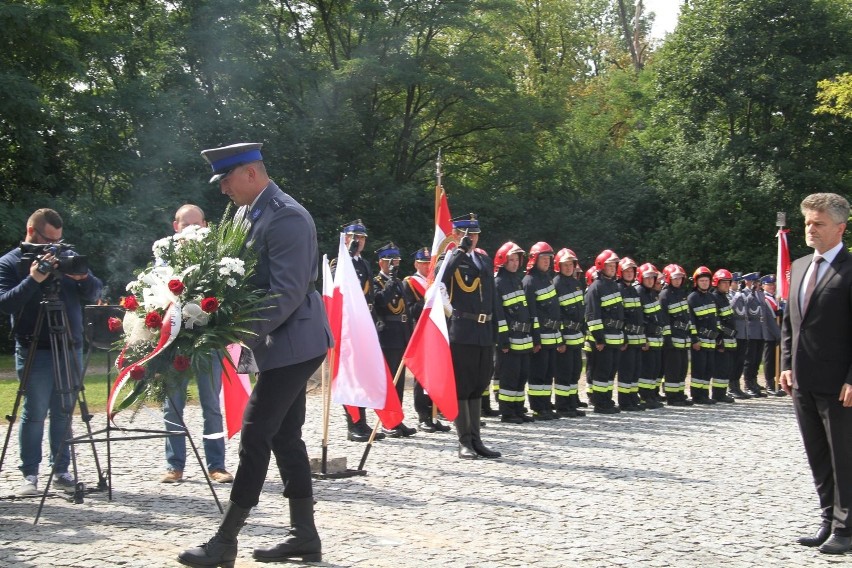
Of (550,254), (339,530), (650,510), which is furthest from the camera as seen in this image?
(550,254)

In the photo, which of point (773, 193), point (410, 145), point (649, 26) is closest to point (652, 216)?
point (773, 193)

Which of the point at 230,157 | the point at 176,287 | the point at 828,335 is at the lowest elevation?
the point at 828,335

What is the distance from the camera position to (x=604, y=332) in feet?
49.9

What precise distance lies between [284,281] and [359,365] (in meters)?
3.56

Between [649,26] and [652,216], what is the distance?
22401 mm

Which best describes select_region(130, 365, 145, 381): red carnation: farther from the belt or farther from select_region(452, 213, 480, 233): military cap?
select_region(452, 213, 480, 233): military cap

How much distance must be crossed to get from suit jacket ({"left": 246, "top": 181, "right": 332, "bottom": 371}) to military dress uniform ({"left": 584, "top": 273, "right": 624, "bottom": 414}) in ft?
31.6

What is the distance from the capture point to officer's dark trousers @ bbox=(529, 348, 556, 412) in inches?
557

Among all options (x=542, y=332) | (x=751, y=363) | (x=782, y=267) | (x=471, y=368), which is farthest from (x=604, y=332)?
(x=782, y=267)

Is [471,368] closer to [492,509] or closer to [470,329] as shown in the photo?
[470,329]

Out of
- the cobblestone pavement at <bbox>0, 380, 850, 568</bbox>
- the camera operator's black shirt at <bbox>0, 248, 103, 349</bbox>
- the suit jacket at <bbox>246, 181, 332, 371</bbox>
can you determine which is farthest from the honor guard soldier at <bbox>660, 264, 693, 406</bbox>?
the suit jacket at <bbox>246, 181, 332, 371</bbox>

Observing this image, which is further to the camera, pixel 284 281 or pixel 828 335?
pixel 828 335

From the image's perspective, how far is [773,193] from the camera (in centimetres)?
3494

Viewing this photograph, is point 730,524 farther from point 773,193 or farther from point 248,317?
point 773,193
